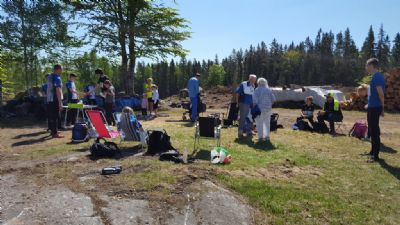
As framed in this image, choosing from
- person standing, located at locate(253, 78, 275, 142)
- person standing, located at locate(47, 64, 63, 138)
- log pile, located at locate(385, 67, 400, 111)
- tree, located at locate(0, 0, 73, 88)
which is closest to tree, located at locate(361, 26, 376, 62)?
log pile, located at locate(385, 67, 400, 111)

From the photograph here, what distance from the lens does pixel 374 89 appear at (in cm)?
841

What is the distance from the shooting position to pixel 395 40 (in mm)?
86938

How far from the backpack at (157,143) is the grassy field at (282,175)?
536 mm

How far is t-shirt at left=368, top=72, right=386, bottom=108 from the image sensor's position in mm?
8320

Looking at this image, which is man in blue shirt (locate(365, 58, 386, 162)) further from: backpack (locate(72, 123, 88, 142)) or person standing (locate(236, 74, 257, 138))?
backpack (locate(72, 123, 88, 142))

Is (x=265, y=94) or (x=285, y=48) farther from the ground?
(x=285, y=48)

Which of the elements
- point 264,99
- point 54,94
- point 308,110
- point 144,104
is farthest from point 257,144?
point 144,104

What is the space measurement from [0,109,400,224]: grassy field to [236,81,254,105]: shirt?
1.41 meters

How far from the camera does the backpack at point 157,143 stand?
845 centimetres

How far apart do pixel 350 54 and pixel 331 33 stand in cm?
1368

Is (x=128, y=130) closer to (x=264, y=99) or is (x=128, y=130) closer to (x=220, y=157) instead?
(x=220, y=157)

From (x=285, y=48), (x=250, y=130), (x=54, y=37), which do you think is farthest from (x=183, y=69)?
(x=250, y=130)

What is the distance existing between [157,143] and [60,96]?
12.3 ft

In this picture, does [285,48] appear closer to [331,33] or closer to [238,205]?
[331,33]
